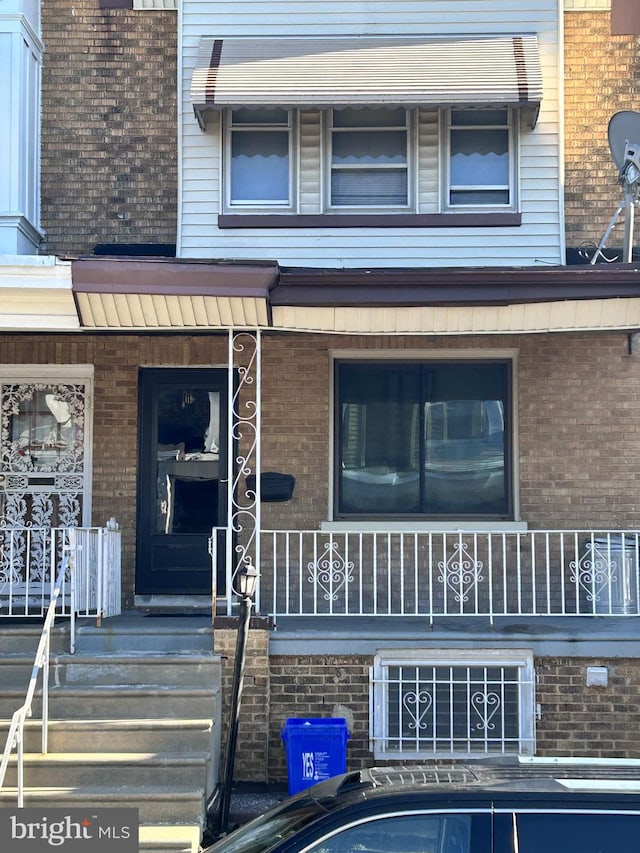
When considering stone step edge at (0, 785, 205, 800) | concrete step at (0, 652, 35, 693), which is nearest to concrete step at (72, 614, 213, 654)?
concrete step at (0, 652, 35, 693)

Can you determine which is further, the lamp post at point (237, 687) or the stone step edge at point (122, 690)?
the stone step edge at point (122, 690)

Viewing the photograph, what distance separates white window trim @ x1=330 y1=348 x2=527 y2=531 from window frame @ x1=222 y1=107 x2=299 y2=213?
152cm

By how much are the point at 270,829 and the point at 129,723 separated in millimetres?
3448

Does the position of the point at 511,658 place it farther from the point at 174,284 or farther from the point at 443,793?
the point at 443,793

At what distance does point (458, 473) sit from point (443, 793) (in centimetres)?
636

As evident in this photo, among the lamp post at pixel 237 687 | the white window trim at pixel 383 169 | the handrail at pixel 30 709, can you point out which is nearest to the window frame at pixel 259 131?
the white window trim at pixel 383 169

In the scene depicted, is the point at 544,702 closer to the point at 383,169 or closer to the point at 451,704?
the point at 451,704

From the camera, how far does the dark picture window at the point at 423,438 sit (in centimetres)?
961

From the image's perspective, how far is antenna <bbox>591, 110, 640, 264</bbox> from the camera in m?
8.43

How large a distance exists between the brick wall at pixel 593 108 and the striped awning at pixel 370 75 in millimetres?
627

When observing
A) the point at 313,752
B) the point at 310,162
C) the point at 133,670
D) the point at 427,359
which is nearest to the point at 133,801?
the point at 133,670

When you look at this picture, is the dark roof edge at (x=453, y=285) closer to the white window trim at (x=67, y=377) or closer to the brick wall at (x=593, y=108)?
the brick wall at (x=593, y=108)

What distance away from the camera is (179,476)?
382 inches

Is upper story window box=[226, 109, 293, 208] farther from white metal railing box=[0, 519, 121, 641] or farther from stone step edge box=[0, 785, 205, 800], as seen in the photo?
stone step edge box=[0, 785, 205, 800]
